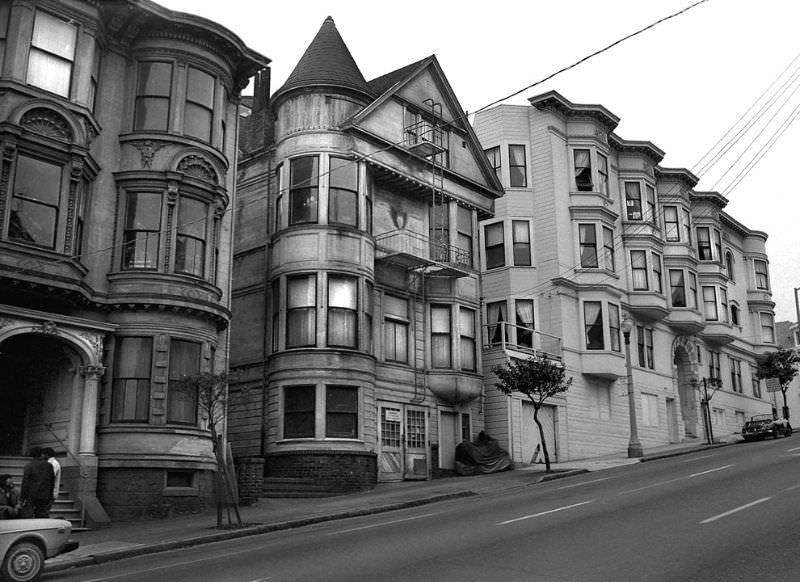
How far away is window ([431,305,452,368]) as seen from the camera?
3297 cm

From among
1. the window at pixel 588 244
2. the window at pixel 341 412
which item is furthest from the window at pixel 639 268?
the window at pixel 341 412

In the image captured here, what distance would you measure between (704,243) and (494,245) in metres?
18.7

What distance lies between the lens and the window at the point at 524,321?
3972 cm

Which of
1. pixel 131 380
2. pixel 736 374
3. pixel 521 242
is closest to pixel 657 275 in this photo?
pixel 521 242

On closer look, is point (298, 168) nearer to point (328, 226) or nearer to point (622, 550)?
point (328, 226)

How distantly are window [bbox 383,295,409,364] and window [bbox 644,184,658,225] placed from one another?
774 inches

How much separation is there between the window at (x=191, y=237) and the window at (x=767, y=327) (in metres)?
47.4

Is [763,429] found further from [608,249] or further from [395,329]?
[395,329]

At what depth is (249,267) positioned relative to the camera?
32.1 metres

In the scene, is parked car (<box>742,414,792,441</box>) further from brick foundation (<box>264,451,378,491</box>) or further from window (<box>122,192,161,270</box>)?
window (<box>122,192,161,270</box>)

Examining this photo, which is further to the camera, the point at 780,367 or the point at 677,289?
the point at 780,367

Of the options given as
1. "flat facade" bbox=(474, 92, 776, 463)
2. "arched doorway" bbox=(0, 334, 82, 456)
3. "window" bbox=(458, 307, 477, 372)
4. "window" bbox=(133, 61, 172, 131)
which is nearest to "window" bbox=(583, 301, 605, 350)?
"flat facade" bbox=(474, 92, 776, 463)

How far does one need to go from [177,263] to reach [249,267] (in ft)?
26.7

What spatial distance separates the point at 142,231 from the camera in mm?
23625
